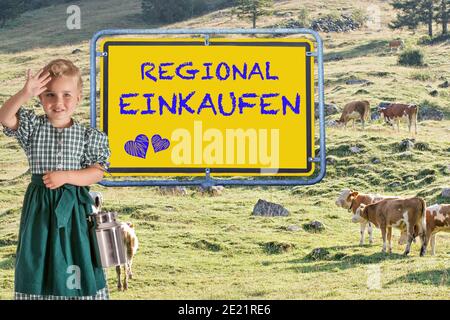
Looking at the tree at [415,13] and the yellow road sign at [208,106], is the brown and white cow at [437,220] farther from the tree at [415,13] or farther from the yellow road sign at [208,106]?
the tree at [415,13]

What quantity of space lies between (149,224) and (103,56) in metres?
10.5

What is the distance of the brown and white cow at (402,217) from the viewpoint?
16188 millimetres

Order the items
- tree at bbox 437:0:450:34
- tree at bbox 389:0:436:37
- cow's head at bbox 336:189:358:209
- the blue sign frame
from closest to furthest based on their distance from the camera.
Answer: the blue sign frame
cow's head at bbox 336:189:358:209
tree at bbox 437:0:450:34
tree at bbox 389:0:436:37

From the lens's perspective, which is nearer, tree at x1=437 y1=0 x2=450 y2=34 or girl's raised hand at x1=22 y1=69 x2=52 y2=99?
girl's raised hand at x1=22 y1=69 x2=52 y2=99

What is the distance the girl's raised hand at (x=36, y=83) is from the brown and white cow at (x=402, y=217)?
398 inches

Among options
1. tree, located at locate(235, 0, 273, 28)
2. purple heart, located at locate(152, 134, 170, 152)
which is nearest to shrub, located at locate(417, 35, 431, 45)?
tree, located at locate(235, 0, 273, 28)

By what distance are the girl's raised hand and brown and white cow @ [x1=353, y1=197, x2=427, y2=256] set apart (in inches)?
398

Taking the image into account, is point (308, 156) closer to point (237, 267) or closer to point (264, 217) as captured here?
point (237, 267)

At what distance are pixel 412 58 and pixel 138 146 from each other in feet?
154

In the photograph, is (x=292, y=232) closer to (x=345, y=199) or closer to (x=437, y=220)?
(x=345, y=199)

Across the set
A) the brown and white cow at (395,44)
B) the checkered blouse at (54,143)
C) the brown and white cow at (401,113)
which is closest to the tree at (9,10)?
the brown and white cow at (395,44)

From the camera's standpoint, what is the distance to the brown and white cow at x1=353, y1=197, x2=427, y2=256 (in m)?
16.2

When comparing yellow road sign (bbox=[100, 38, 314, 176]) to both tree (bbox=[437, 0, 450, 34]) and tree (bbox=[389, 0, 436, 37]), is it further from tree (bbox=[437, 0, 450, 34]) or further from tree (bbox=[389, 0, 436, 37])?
tree (bbox=[389, 0, 436, 37])

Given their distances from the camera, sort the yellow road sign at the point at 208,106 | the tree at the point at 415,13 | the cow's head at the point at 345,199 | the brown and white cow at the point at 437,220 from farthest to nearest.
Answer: the tree at the point at 415,13, the cow's head at the point at 345,199, the brown and white cow at the point at 437,220, the yellow road sign at the point at 208,106
